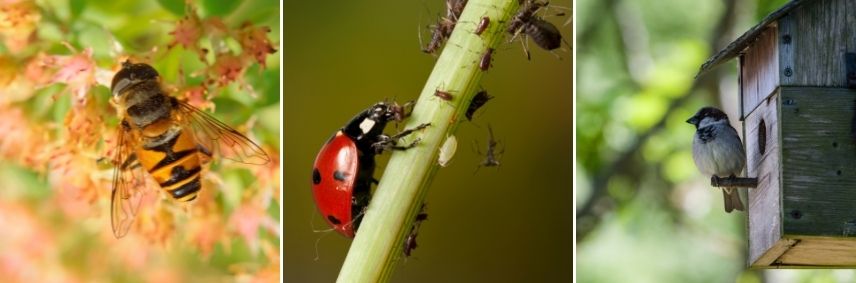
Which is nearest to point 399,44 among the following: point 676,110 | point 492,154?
point 492,154

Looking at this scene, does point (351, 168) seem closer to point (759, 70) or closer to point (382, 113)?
point (382, 113)

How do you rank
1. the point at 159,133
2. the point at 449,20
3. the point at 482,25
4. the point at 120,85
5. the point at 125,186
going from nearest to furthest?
the point at 482,25 < the point at 449,20 < the point at 159,133 < the point at 120,85 < the point at 125,186

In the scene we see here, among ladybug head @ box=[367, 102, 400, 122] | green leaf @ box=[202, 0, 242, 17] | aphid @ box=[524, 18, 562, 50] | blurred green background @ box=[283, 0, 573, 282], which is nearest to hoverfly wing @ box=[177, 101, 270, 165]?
blurred green background @ box=[283, 0, 573, 282]

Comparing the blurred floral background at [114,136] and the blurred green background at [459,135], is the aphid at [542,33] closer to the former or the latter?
the blurred green background at [459,135]

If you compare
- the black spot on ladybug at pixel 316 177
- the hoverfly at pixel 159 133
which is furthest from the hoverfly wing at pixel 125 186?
the black spot on ladybug at pixel 316 177

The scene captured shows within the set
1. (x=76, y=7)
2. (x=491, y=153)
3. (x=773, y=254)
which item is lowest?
(x=773, y=254)

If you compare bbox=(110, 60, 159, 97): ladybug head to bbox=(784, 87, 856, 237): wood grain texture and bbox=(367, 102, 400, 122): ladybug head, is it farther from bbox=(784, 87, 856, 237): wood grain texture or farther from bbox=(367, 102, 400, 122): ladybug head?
bbox=(784, 87, 856, 237): wood grain texture

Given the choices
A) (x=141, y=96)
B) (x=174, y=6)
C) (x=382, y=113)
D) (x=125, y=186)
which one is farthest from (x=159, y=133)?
(x=382, y=113)

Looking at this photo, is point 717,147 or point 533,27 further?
point 717,147
